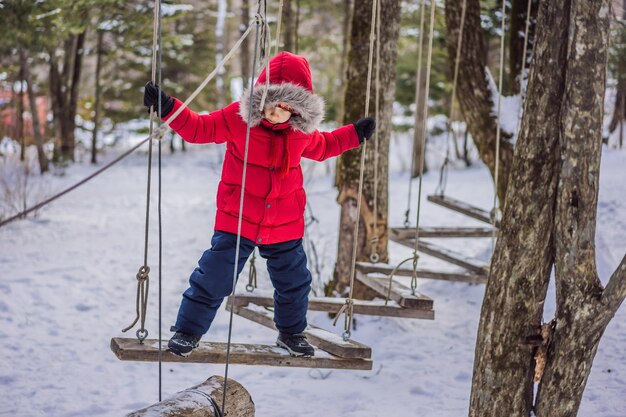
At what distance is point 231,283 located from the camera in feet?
9.50

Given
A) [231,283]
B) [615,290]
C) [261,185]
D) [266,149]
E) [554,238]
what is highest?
[266,149]

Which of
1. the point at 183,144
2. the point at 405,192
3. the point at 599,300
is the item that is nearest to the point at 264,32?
the point at 599,300

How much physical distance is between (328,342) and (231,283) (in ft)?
1.73

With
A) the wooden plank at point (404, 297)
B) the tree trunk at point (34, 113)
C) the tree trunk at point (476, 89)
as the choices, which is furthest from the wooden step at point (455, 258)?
the tree trunk at point (34, 113)

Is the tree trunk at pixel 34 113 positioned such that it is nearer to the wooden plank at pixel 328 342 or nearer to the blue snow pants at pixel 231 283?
the wooden plank at pixel 328 342

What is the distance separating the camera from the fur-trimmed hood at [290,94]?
2.83m

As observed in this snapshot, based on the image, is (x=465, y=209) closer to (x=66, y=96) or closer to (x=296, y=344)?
(x=296, y=344)

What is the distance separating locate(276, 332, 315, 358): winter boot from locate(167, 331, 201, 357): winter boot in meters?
0.41

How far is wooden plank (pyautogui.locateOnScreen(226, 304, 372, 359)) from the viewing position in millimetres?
2939

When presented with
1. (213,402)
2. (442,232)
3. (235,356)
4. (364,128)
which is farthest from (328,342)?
(442,232)

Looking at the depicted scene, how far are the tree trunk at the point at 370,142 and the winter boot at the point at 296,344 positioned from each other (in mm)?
2283

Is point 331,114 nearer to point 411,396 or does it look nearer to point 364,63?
point 364,63

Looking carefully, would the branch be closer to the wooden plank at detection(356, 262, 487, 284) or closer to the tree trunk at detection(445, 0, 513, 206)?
the wooden plank at detection(356, 262, 487, 284)

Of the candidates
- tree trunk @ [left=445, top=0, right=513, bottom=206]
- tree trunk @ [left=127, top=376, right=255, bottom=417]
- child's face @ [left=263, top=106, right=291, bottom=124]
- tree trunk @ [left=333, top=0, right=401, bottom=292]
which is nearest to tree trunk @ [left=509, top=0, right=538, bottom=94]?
tree trunk @ [left=445, top=0, right=513, bottom=206]
